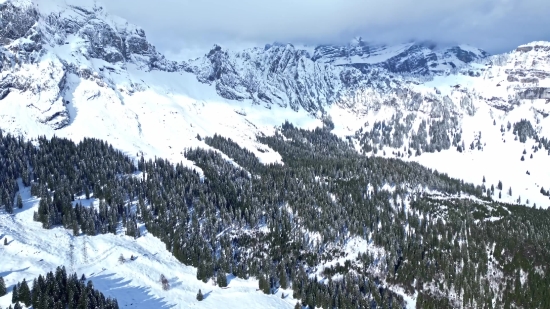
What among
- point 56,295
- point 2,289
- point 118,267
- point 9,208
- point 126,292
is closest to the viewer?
point 56,295

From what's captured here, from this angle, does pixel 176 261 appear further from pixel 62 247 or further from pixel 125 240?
pixel 62 247

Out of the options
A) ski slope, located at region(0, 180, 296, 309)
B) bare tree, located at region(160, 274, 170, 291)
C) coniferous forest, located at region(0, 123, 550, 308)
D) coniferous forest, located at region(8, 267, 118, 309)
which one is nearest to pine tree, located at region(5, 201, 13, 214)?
coniferous forest, located at region(0, 123, 550, 308)

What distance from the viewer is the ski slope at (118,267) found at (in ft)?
397

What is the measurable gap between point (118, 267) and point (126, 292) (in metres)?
15.2

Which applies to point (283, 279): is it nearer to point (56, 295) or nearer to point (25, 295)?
point (56, 295)

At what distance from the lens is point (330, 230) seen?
18638 cm

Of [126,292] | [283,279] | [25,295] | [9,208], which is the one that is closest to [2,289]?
[25,295]

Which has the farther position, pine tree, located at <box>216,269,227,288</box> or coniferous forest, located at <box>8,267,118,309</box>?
pine tree, located at <box>216,269,227,288</box>

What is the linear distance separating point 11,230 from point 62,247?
17560mm

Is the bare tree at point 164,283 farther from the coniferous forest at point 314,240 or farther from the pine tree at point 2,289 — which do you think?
the pine tree at point 2,289

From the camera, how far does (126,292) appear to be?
123188mm

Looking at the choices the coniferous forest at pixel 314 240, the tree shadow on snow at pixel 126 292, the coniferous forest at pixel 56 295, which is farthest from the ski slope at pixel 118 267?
the coniferous forest at pixel 56 295

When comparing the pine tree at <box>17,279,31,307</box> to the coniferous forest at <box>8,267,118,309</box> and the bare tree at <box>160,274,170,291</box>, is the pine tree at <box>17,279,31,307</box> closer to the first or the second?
the coniferous forest at <box>8,267,118,309</box>

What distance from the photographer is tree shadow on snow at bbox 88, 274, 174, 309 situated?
386ft
